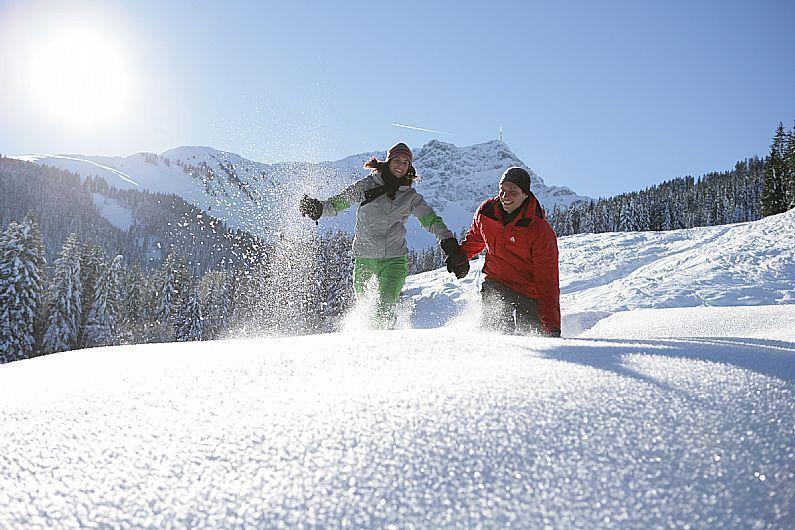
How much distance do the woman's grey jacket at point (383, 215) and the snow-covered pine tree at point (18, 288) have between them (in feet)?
75.7

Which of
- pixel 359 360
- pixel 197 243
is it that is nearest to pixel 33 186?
pixel 197 243

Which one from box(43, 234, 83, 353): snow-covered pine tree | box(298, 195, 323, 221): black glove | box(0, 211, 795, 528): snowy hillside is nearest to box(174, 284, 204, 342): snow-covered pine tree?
box(43, 234, 83, 353): snow-covered pine tree

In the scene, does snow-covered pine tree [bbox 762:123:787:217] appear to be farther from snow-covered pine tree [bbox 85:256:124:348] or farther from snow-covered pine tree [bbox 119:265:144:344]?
snow-covered pine tree [bbox 119:265:144:344]

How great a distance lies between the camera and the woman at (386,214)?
14.4 feet

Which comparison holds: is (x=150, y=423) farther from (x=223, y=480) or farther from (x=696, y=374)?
(x=696, y=374)

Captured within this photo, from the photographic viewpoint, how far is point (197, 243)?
5507 inches

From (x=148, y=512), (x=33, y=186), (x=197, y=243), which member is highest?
(x=33, y=186)

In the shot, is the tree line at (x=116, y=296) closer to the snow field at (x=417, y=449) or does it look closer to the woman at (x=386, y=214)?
the woman at (x=386, y=214)

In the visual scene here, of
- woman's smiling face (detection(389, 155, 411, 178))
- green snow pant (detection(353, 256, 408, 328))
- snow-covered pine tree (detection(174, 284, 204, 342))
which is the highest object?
woman's smiling face (detection(389, 155, 411, 178))

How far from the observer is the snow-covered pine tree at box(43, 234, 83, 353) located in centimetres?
2403

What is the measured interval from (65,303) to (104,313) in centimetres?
299

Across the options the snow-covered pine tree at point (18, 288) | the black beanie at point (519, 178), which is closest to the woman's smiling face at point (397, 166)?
the black beanie at point (519, 178)

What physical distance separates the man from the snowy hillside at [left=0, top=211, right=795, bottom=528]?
1.82 m

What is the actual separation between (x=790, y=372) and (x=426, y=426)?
1.03 metres
